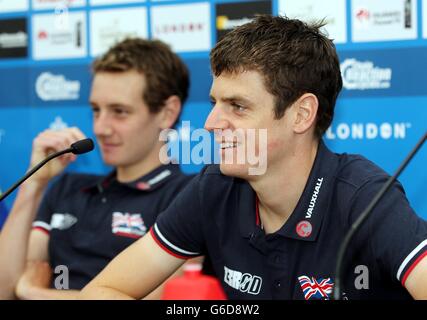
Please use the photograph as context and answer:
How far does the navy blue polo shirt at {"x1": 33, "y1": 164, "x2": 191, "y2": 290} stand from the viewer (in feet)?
6.46

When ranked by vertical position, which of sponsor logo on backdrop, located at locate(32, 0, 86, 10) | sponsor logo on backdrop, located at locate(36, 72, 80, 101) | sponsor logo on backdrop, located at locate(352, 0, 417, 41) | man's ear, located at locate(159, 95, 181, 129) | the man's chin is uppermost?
sponsor logo on backdrop, located at locate(32, 0, 86, 10)

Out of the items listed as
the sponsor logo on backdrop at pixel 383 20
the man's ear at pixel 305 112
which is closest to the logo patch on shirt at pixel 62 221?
the man's ear at pixel 305 112

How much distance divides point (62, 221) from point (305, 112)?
976 mm

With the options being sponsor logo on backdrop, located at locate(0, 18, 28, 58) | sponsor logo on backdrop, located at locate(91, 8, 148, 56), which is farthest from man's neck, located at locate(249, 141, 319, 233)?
sponsor logo on backdrop, located at locate(0, 18, 28, 58)

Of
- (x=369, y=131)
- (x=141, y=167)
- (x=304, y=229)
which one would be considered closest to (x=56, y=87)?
(x=141, y=167)

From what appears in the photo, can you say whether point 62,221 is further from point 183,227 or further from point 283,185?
point 283,185

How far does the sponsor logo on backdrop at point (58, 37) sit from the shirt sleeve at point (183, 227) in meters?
1.08

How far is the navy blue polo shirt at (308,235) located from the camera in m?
1.27

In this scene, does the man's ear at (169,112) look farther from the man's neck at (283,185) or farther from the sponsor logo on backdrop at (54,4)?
the man's neck at (283,185)

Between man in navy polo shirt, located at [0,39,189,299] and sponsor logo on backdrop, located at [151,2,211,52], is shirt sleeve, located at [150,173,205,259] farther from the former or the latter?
sponsor logo on backdrop, located at [151,2,211,52]

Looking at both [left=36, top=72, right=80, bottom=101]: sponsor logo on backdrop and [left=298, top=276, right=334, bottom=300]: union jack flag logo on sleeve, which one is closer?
[left=298, top=276, right=334, bottom=300]: union jack flag logo on sleeve

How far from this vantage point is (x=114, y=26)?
2.38 metres

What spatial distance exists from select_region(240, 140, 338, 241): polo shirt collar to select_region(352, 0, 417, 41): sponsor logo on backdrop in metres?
0.67
